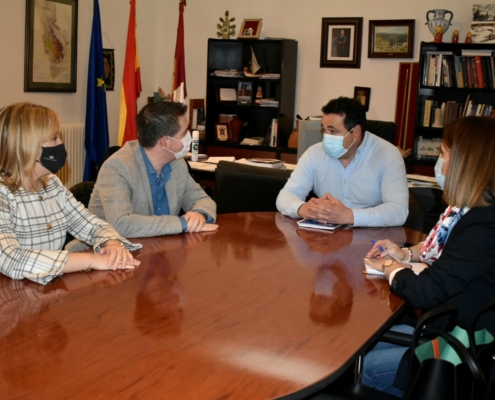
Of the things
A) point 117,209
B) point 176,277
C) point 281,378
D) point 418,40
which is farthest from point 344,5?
point 281,378

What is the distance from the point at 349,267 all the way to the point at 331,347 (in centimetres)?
72

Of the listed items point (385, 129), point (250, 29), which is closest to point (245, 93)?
point (250, 29)

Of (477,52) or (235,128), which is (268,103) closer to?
(235,128)

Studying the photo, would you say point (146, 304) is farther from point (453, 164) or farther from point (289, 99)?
point (289, 99)

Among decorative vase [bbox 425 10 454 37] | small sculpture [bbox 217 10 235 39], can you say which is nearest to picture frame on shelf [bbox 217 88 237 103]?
small sculpture [bbox 217 10 235 39]

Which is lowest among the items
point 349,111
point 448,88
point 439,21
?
point 349,111

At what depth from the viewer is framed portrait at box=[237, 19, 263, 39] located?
6465 mm

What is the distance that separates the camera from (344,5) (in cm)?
630

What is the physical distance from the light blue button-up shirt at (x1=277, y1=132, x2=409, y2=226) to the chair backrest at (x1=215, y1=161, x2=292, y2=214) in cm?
19

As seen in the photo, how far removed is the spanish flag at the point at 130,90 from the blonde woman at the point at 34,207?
12.4ft

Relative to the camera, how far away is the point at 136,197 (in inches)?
105

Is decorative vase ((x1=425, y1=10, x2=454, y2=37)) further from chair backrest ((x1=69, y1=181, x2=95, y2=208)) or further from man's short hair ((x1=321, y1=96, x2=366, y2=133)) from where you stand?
chair backrest ((x1=69, y1=181, x2=95, y2=208))

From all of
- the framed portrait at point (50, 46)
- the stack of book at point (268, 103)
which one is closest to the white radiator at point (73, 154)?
the framed portrait at point (50, 46)

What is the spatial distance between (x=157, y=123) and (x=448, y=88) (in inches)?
154
